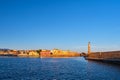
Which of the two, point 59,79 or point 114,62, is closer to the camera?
point 59,79

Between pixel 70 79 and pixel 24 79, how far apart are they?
8.32m

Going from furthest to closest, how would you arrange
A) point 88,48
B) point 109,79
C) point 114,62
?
point 88,48 → point 114,62 → point 109,79

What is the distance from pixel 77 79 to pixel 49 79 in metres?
5.12

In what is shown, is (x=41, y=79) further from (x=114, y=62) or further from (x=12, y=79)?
(x=114, y=62)

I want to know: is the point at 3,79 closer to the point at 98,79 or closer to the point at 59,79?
the point at 59,79

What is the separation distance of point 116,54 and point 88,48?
94.7 meters

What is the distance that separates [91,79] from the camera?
4494cm

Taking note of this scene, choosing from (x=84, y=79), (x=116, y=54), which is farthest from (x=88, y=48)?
(x=84, y=79)

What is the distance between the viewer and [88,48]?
180875 millimetres

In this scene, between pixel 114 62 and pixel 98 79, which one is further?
pixel 114 62

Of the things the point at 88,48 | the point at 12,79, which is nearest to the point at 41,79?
the point at 12,79

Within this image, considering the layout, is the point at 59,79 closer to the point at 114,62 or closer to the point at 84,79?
the point at 84,79

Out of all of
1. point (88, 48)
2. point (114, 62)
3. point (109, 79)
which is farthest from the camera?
point (88, 48)

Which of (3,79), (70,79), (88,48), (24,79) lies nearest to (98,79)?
(70,79)
